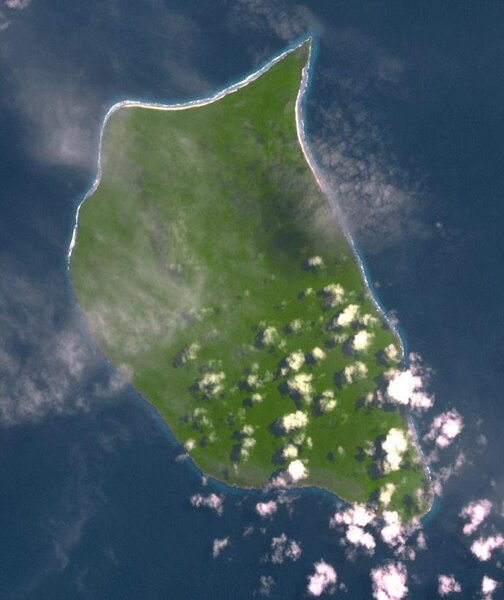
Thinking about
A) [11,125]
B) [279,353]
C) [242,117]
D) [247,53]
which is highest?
[247,53]

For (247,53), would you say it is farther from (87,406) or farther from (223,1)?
(87,406)

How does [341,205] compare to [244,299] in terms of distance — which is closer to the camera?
[244,299]

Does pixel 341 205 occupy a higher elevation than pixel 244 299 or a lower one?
higher

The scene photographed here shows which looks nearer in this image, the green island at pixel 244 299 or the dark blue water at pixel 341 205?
the dark blue water at pixel 341 205

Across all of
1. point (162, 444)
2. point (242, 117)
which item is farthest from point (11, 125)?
point (162, 444)
